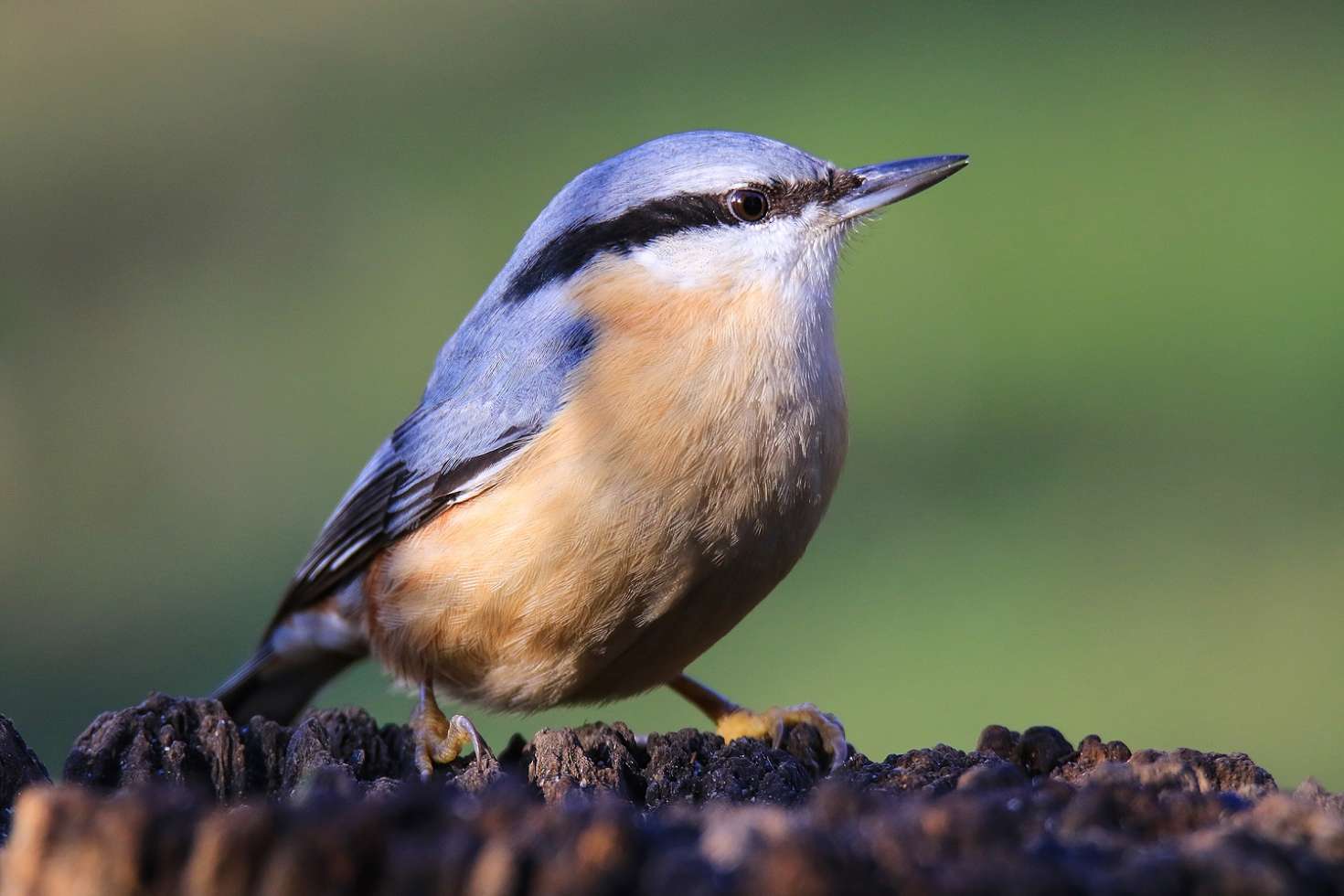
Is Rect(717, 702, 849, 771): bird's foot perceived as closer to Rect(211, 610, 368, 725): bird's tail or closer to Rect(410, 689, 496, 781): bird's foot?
Rect(410, 689, 496, 781): bird's foot

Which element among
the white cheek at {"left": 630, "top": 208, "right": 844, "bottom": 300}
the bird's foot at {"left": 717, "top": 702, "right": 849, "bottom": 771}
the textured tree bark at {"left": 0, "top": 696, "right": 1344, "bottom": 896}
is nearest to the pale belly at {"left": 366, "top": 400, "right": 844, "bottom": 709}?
the bird's foot at {"left": 717, "top": 702, "right": 849, "bottom": 771}

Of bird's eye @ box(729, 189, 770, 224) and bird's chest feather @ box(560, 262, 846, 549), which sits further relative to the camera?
bird's eye @ box(729, 189, 770, 224)

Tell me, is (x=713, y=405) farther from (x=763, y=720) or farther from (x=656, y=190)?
(x=763, y=720)

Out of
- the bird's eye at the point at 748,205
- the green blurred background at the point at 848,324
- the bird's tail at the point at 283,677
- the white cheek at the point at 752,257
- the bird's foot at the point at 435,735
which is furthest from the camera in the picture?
the green blurred background at the point at 848,324

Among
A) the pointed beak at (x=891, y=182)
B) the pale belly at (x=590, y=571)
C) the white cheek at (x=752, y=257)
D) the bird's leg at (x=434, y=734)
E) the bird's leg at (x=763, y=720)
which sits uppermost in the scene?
the pointed beak at (x=891, y=182)

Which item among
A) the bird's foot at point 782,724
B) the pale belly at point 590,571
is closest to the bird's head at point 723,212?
the pale belly at point 590,571

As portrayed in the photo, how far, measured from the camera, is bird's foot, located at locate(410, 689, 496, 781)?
388cm

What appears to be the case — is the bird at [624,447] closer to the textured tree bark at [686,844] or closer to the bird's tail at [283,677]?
the bird's tail at [283,677]

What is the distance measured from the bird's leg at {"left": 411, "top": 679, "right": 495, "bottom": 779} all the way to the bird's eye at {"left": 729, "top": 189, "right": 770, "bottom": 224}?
5.12ft

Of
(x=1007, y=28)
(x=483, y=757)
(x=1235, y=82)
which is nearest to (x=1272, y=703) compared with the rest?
(x=483, y=757)

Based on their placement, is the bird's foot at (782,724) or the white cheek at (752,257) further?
the white cheek at (752,257)

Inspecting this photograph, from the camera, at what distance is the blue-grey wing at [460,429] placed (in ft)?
14.2

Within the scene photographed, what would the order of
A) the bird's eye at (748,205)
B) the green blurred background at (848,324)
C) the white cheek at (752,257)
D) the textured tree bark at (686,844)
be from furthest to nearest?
the green blurred background at (848,324), the bird's eye at (748,205), the white cheek at (752,257), the textured tree bark at (686,844)

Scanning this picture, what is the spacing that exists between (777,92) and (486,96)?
8.88ft
